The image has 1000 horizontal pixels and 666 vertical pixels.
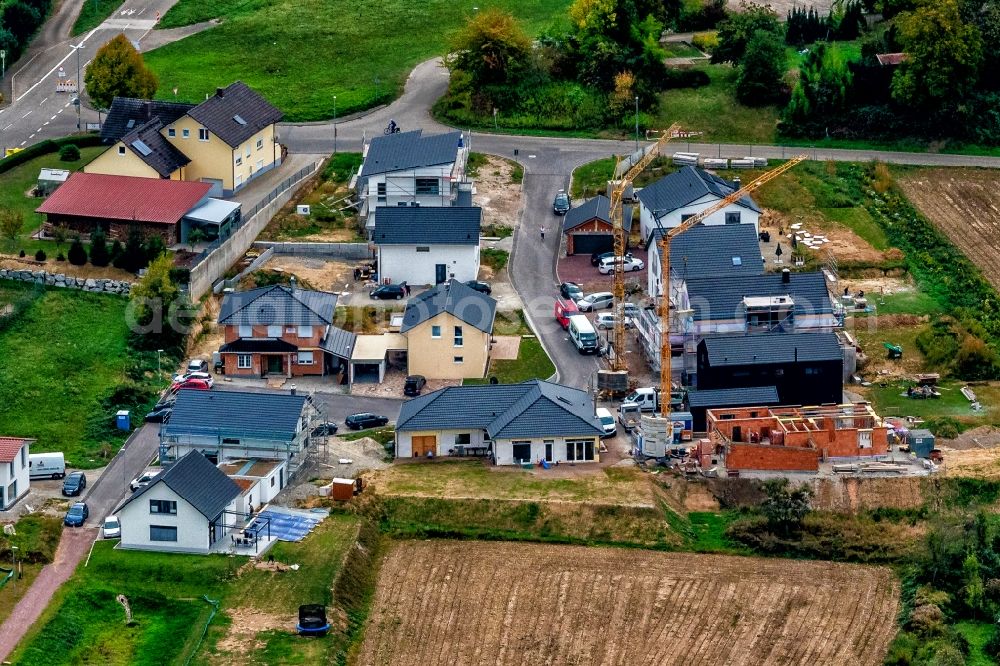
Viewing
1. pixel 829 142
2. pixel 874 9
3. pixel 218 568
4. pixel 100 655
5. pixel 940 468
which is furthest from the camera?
pixel 874 9

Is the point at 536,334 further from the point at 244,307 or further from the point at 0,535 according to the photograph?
the point at 0,535

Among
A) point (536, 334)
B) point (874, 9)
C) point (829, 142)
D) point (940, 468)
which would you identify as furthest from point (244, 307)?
point (874, 9)

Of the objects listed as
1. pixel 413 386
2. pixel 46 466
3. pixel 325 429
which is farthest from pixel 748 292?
pixel 46 466

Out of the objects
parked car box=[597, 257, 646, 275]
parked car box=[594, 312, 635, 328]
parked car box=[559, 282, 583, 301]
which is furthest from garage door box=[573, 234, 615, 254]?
parked car box=[594, 312, 635, 328]

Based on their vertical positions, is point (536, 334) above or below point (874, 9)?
below

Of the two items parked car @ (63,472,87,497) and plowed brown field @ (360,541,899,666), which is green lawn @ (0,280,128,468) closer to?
parked car @ (63,472,87,497)

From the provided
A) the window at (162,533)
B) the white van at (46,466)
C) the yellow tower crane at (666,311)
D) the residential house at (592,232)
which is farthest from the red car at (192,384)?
the residential house at (592,232)
